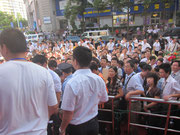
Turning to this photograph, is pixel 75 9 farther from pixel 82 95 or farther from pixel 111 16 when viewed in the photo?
pixel 82 95

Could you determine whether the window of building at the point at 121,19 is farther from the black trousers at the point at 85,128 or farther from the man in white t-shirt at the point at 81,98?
the black trousers at the point at 85,128

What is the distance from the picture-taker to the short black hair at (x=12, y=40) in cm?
128

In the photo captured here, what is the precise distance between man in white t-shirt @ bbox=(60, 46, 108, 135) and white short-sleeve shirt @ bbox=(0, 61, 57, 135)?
0.29m

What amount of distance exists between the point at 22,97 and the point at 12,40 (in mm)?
522

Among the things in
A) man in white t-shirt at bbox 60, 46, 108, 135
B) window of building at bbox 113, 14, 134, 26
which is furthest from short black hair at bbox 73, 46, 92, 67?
window of building at bbox 113, 14, 134, 26

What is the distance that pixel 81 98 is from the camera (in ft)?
5.19

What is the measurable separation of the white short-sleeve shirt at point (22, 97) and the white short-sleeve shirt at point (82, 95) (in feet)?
0.90

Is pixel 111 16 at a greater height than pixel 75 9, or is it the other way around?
pixel 75 9

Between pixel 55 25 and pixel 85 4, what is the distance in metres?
9.66

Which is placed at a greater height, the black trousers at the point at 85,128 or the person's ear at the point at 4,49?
the person's ear at the point at 4,49

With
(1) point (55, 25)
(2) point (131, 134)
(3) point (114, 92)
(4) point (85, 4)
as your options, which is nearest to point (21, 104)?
(3) point (114, 92)

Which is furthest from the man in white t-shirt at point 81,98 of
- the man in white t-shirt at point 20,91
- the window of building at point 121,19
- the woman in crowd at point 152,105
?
the window of building at point 121,19

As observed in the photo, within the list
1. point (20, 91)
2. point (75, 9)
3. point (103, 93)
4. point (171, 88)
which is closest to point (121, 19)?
point (75, 9)

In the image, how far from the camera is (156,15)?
2225 cm
